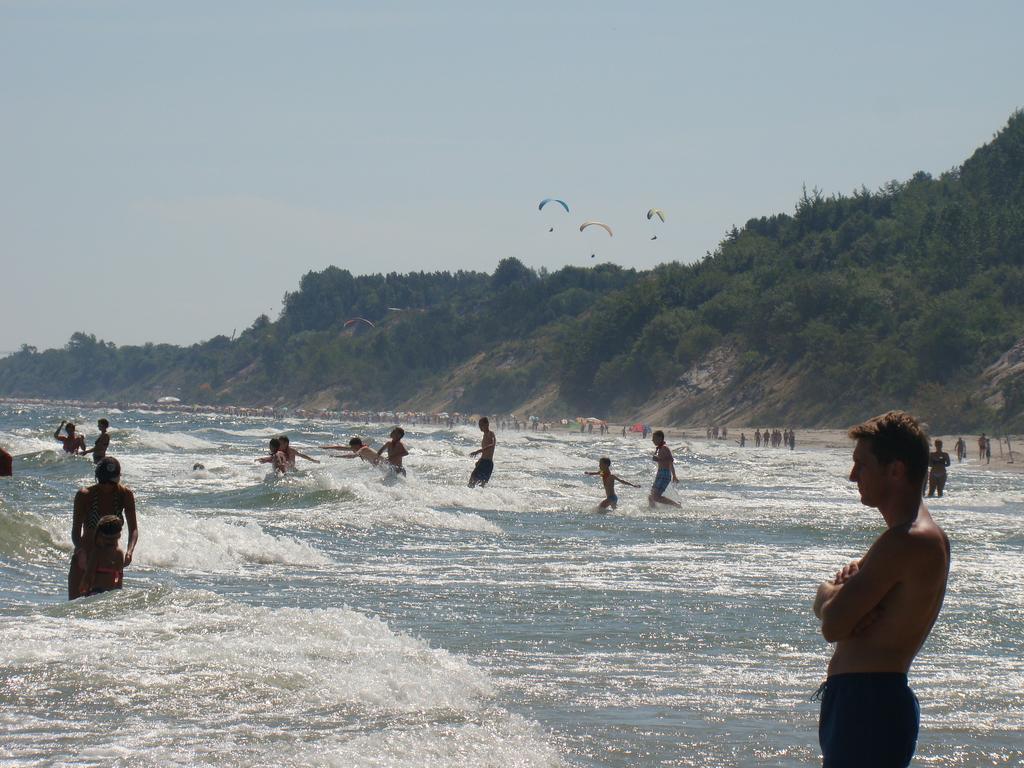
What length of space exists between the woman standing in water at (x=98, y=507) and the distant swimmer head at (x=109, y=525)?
0.10ft

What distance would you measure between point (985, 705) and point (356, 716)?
342 centimetres

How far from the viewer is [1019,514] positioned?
2267 centimetres

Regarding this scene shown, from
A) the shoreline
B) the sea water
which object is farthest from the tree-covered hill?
the sea water

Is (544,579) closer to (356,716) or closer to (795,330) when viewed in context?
(356,716)

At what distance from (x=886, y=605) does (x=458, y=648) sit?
5228 millimetres

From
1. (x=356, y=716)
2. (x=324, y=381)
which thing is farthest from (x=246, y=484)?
(x=324, y=381)

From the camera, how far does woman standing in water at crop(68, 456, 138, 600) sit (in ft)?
28.6

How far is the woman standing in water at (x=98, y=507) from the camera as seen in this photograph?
28.6 feet

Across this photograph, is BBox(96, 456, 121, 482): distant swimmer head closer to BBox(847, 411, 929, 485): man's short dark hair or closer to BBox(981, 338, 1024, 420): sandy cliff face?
BBox(847, 411, 929, 485): man's short dark hair

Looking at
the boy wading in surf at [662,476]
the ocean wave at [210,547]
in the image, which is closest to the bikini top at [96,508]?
the ocean wave at [210,547]

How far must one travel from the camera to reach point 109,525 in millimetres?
8680

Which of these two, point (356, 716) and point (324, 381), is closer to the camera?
point (356, 716)

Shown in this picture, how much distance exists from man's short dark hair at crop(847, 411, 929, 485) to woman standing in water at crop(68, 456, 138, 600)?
575 cm

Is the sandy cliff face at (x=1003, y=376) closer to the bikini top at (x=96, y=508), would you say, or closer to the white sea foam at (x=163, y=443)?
the white sea foam at (x=163, y=443)
